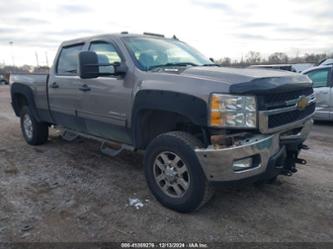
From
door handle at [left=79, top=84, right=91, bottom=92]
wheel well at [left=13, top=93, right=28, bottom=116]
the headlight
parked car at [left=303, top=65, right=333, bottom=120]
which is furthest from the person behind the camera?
parked car at [left=303, top=65, right=333, bottom=120]

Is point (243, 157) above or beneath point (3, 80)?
above

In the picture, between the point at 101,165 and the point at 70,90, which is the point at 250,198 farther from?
the point at 70,90

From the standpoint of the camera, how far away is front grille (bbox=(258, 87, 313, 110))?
3.26 meters

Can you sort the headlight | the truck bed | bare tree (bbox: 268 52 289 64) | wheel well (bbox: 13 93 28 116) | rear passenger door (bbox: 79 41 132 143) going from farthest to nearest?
bare tree (bbox: 268 52 289 64), wheel well (bbox: 13 93 28 116), the truck bed, rear passenger door (bbox: 79 41 132 143), the headlight

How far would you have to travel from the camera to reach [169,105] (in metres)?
3.59

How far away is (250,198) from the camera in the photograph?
13.5 feet

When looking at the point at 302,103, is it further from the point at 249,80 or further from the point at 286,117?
the point at 249,80

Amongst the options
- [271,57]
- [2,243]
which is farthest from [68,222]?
[271,57]


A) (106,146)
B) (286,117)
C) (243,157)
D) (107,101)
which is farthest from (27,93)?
(286,117)

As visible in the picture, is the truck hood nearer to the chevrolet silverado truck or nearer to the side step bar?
the chevrolet silverado truck

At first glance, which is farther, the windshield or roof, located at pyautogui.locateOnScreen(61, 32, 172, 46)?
roof, located at pyautogui.locateOnScreen(61, 32, 172, 46)

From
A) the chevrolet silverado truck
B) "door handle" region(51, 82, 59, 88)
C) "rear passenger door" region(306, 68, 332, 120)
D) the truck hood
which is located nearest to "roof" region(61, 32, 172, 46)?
the chevrolet silverado truck

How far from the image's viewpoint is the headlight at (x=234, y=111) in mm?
3201

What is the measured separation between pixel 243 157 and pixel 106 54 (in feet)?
8.34
